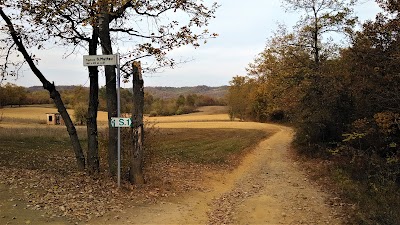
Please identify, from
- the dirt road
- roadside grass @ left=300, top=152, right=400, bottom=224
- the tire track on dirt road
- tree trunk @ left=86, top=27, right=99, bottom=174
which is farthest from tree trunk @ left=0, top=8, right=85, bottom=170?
roadside grass @ left=300, top=152, right=400, bottom=224

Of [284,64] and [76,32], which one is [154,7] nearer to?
[76,32]

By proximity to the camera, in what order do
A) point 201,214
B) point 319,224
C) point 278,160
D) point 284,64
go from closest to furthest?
point 319,224 < point 201,214 < point 278,160 < point 284,64

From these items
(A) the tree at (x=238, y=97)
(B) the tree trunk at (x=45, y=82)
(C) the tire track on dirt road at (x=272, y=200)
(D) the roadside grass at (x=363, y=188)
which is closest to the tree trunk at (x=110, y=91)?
(B) the tree trunk at (x=45, y=82)

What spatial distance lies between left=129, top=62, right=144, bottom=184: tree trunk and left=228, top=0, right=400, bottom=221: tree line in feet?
19.7

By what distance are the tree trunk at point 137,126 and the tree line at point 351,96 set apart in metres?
6.00

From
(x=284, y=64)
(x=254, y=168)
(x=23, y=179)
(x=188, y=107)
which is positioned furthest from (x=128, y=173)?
(x=188, y=107)

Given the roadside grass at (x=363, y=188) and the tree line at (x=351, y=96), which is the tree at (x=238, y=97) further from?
the roadside grass at (x=363, y=188)

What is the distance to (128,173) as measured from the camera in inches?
439

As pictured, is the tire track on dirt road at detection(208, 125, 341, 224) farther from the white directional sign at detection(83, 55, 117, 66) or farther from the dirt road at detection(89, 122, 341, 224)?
the white directional sign at detection(83, 55, 117, 66)

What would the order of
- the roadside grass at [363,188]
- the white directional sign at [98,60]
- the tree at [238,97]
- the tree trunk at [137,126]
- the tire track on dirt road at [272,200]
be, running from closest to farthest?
the roadside grass at [363,188], the tire track on dirt road at [272,200], the white directional sign at [98,60], the tree trunk at [137,126], the tree at [238,97]

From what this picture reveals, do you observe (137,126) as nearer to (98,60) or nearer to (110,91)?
(110,91)

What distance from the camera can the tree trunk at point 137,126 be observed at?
34.0 ft

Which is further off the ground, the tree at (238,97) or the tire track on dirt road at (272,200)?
the tree at (238,97)

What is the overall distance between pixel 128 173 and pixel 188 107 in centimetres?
8849
